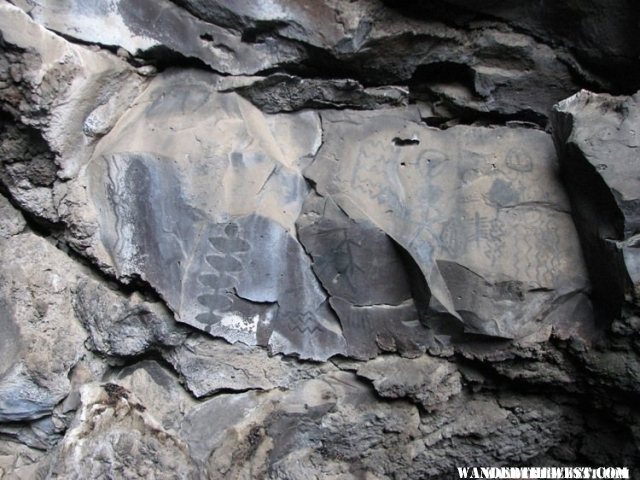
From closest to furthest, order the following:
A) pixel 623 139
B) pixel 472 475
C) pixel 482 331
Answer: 1. pixel 623 139
2. pixel 482 331
3. pixel 472 475

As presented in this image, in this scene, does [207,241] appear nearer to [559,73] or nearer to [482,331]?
[482,331]

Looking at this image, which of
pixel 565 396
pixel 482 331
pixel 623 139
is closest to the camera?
pixel 623 139

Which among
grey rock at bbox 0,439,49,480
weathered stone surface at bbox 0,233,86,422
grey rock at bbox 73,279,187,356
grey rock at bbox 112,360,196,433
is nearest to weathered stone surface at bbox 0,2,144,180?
weathered stone surface at bbox 0,233,86,422

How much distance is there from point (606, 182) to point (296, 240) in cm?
80

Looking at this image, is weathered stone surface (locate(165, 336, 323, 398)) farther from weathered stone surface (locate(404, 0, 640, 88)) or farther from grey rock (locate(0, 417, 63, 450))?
weathered stone surface (locate(404, 0, 640, 88))

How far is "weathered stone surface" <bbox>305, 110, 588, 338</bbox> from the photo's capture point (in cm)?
168

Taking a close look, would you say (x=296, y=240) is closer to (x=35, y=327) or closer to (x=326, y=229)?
(x=326, y=229)

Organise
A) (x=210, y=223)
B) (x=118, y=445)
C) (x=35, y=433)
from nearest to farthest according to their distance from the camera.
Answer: (x=118, y=445) < (x=210, y=223) < (x=35, y=433)

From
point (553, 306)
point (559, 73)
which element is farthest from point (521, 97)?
point (553, 306)

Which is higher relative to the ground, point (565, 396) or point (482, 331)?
point (482, 331)

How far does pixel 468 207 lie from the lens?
1.74 m

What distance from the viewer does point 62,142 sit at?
1.67 metres

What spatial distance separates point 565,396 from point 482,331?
0.37 metres

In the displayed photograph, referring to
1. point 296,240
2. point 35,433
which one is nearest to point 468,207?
point 296,240
